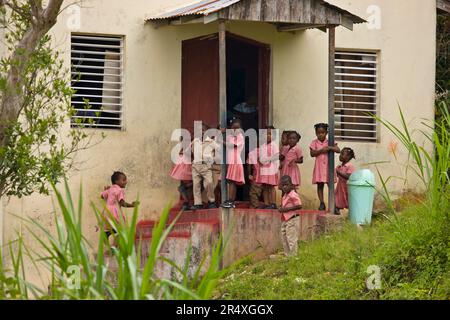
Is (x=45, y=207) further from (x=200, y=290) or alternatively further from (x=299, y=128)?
(x=200, y=290)

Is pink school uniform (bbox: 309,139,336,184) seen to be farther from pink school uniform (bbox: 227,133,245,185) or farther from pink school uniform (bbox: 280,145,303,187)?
pink school uniform (bbox: 227,133,245,185)

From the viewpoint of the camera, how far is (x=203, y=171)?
16859 mm

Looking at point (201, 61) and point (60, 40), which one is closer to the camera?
point (60, 40)

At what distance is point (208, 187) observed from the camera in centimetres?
1692

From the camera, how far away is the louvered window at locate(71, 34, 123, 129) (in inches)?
679

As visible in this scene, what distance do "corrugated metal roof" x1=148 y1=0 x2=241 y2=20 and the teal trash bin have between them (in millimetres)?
2683

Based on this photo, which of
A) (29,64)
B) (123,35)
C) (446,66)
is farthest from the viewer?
(446,66)

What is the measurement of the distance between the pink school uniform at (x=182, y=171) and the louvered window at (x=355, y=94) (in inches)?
99.1

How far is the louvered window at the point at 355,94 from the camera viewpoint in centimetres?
1878

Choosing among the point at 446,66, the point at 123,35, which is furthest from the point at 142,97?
the point at 446,66

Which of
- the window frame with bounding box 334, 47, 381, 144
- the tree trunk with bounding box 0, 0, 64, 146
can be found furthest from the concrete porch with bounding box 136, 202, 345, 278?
the tree trunk with bounding box 0, 0, 64, 146

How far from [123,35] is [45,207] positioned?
2414 mm

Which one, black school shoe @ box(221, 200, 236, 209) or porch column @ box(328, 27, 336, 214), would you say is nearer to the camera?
black school shoe @ box(221, 200, 236, 209)

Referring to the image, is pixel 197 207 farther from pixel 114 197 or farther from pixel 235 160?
pixel 114 197
